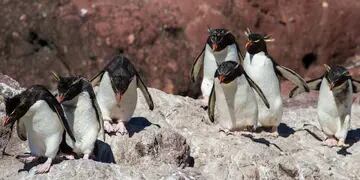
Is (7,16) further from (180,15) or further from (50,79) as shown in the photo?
(180,15)

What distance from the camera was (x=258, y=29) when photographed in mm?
15023

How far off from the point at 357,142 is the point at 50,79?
583 cm

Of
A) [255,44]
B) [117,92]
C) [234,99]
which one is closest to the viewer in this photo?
[117,92]

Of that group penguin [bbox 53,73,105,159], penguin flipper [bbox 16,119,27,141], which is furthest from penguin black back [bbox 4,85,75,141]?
penguin [bbox 53,73,105,159]

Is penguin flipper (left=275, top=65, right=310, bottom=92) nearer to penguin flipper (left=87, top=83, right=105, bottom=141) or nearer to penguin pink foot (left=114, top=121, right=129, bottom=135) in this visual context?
penguin pink foot (left=114, top=121, right=129, bottom=135)

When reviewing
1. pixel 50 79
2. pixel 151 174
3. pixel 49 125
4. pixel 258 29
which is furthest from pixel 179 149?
pixel 258 29

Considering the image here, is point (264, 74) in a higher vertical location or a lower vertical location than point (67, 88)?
lower

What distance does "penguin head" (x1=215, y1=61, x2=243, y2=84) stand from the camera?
27.9 ft

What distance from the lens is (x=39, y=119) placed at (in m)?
7.16

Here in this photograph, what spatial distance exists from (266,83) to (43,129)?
2860mm

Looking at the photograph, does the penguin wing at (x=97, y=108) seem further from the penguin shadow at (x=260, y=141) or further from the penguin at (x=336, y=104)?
the penguin at (x=336, y=104)

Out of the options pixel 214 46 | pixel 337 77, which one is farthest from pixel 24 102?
pixel 337 77

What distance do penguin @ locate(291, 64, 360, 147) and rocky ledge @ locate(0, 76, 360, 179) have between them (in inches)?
5.5

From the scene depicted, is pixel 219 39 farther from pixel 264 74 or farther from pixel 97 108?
pixel 97 108
